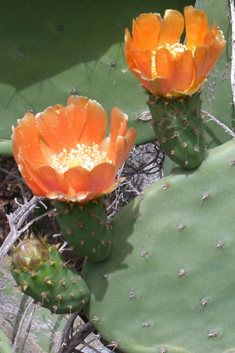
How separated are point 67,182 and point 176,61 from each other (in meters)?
0.36

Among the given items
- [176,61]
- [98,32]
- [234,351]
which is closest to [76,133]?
[176,61]

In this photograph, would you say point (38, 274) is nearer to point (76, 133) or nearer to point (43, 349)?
point (76, 133)

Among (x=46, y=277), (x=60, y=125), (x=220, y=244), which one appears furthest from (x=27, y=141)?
(x=220, y=244)

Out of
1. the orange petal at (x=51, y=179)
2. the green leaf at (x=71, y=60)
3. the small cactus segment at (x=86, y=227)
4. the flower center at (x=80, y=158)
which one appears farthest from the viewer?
the green leaf at (x=71, y=60)

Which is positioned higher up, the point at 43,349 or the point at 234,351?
the point at 234,351

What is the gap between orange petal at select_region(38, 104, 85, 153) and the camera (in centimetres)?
111

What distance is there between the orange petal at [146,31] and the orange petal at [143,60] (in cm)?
8

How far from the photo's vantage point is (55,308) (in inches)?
42.3

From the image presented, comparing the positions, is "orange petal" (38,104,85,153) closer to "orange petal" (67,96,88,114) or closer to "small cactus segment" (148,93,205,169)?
"orange petal" (67,96,88,114)

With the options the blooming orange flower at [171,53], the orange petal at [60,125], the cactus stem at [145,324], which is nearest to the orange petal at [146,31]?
the blooming orange flower at [171,53]

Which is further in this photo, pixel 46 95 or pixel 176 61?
pixel 46 95

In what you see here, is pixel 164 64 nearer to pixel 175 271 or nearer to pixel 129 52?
pixel 129 52

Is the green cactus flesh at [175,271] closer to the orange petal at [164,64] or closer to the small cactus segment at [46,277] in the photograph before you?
the small cactus segment at [46,277]

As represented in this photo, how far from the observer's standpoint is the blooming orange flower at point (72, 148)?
A: 0.96 metres
